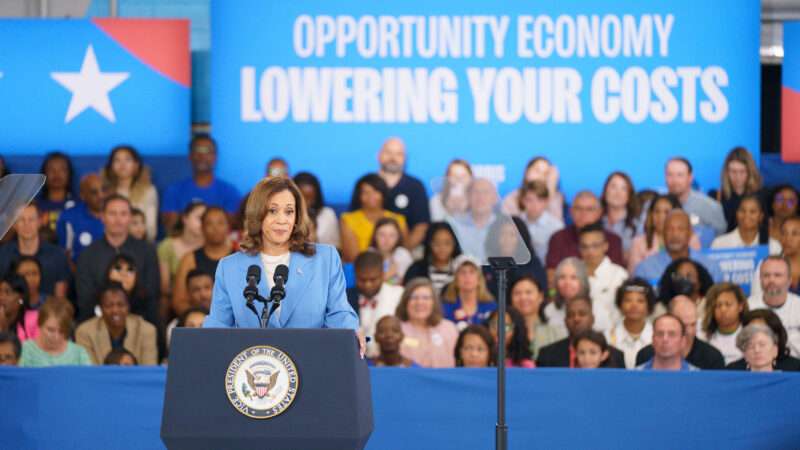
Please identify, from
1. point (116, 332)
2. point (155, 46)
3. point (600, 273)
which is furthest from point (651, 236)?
point (155, 46)

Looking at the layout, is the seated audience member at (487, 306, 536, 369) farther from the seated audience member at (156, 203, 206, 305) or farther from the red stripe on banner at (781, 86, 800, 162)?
the red stripe on banner at (781, 86, 800, 162)

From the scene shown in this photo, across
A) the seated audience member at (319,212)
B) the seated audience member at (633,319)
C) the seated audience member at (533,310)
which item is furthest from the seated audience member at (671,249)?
the seated audience member at (319,212)

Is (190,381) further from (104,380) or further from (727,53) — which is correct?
(727,53)

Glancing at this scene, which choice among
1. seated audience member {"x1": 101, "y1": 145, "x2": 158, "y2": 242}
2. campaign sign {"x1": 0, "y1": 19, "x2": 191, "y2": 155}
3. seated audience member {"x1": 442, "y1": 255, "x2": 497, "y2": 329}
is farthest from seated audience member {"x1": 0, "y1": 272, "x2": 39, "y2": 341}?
seated audience member {"x1": 442, "y1": 255, "x2": 497, "y2": 329}

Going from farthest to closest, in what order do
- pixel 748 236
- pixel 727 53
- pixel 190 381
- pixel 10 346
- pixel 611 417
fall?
1. pixel 727 53
2. pixel 748 236
3. pixel 10 346
4. pixel 611 417
5. pixel 190 381

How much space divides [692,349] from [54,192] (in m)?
4.02

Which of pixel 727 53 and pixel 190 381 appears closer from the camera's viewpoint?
pixel 190 381

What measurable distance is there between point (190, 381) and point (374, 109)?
17.3 ft

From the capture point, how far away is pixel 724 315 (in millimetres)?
6891

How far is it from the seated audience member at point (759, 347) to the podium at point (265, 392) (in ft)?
12.3

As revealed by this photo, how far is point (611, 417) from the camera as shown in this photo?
15.7ft

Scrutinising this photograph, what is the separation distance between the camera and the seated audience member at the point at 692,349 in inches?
258

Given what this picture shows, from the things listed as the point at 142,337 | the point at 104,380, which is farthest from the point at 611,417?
the point at 142,337

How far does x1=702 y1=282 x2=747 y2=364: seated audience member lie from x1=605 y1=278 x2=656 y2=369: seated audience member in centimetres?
31
